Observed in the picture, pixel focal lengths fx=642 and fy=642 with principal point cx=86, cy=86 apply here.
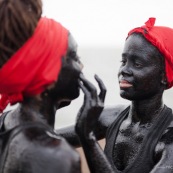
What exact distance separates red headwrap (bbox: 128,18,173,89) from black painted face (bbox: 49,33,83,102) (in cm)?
89

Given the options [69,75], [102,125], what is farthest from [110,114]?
[69,75]

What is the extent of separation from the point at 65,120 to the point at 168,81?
25.6 ft

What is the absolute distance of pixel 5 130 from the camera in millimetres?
2666

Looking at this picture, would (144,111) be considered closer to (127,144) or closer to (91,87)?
(127,144)

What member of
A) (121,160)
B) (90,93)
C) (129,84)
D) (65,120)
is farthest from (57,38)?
(65,120)

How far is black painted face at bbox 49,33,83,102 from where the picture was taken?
261 cm

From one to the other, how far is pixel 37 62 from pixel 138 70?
1.08 metres

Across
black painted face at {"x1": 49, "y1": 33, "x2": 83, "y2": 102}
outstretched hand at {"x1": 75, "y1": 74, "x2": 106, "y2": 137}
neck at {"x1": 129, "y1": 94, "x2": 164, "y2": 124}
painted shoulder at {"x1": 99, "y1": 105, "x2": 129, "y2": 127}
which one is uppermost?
black painted face at {"x1": 49, "y1": 33, "x2": 83, "y2": 102}

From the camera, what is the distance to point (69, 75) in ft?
8.64

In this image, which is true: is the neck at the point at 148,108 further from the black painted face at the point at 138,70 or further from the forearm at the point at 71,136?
the forearm at the point at 71,136

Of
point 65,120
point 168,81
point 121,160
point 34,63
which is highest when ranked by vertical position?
point 34,63

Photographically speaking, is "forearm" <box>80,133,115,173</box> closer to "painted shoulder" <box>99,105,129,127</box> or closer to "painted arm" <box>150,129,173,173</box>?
"painted arm" <box>150,129,173,173</box>

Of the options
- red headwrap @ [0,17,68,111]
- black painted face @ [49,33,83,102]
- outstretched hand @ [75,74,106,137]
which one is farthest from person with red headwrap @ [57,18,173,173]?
red headwrap @ [0,17,68,111]

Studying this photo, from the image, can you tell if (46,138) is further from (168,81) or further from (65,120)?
(65,120)
